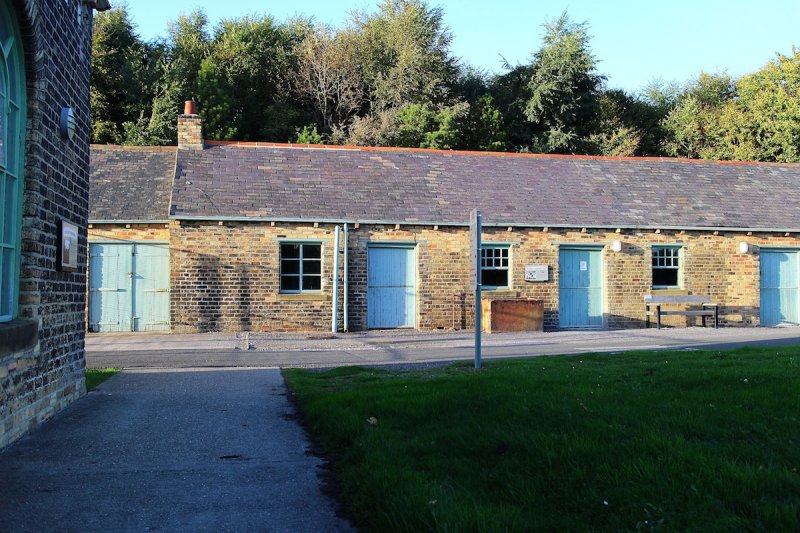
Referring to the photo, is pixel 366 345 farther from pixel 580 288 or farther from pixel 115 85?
pixel 115 85

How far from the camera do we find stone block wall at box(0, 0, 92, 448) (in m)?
6.73

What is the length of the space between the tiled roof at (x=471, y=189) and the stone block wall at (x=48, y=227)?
1105 centimetres

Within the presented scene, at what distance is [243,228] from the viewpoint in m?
20.2

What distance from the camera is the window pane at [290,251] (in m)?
20.8

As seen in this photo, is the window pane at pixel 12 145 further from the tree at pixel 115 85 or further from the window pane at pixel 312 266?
the tree at pixel 115 85

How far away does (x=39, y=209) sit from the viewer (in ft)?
23.8

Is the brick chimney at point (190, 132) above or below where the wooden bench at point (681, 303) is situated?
above

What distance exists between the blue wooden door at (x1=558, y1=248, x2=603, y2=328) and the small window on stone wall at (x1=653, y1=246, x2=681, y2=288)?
180 centimetres

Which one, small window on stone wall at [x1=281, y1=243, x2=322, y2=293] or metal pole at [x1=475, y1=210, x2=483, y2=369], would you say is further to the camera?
small window on stone wall at [x1=281, y1=243, x2=322, y2=293]

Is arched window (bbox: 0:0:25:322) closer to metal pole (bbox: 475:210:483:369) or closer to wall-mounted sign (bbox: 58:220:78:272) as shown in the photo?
wall-mounted sign (bbox: 58:220:78:272)

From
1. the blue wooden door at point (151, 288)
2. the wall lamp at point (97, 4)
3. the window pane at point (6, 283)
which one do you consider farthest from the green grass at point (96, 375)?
the blue wooden door at point (151, 288)

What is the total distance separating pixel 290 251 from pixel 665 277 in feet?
36.7

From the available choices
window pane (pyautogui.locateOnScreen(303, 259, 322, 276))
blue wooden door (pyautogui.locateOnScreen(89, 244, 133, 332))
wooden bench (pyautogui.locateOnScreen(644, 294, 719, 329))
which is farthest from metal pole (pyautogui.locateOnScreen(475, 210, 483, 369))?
blue wooden door (pyautogui.locateOnScreen(89, 244, 133, 332))

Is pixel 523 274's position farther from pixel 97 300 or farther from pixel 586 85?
pixel 586 85
